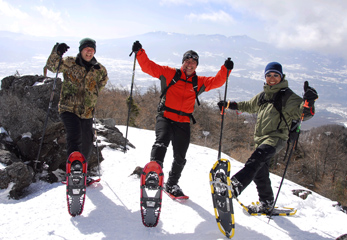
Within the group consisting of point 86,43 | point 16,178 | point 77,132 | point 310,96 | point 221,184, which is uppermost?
point 86,43

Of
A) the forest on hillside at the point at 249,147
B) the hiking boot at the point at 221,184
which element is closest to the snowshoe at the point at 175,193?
the hiking boot at the point at 221,184

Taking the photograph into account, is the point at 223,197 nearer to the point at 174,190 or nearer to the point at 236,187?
the point at 236,187

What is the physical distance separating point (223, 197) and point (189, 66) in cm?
229

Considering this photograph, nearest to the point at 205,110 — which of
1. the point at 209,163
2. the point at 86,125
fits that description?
the point at 209,163

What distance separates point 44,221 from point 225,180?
240cm

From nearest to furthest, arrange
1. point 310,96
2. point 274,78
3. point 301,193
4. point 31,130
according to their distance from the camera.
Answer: point 310,96
point 274,78
point 31,130
point 301,193

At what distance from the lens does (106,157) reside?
248 inches

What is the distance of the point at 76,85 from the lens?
4.02 metres

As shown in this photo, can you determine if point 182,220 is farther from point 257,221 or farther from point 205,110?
point 205,110

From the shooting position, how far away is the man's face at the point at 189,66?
13.3 ft

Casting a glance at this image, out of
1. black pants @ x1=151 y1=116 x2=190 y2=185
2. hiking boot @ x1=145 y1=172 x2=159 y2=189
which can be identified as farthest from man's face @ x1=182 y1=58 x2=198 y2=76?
hiking boot @ x1=145 y1=172 x2=159 y2=189

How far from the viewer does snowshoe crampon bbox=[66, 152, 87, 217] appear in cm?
307

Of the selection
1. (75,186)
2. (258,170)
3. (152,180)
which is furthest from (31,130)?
(258,170)

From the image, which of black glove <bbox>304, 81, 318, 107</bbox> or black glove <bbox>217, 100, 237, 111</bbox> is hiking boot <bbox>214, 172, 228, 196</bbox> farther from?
black glove <bbox>304, 81, 318, 107</bbox>
